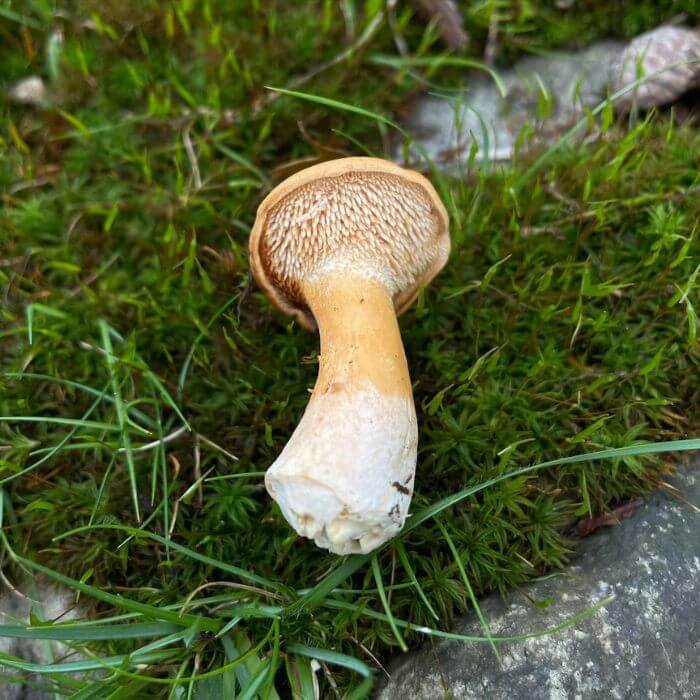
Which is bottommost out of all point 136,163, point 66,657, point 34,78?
point 66,657

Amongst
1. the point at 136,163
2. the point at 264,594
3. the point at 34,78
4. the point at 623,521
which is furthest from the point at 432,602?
the point at 34,78

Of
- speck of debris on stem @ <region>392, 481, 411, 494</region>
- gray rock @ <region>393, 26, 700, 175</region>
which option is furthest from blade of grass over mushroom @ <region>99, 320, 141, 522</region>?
gray rock @ <region>393, 26, 700, 175</region>

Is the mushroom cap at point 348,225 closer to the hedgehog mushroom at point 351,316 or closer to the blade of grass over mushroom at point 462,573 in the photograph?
the hedgehog mushroom at point 351,316

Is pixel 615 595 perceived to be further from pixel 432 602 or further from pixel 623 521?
pixel 432 602

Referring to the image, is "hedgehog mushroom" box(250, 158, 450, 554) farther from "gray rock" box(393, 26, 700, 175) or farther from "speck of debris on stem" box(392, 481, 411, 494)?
"gray rock" box(393, 26, 700, 175)

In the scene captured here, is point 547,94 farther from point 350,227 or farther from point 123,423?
point 123,423

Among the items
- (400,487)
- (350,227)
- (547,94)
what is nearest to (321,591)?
(400,487)
